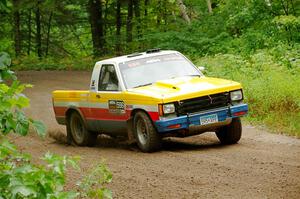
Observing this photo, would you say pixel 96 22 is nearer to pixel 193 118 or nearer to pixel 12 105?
pixel 193 118

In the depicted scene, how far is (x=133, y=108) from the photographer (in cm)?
1216

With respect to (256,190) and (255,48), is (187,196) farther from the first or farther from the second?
(255,48)

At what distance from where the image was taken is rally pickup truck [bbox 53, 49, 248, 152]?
38.0 feet

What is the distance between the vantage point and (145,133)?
1198 centimetres

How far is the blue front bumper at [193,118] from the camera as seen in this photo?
11430mm


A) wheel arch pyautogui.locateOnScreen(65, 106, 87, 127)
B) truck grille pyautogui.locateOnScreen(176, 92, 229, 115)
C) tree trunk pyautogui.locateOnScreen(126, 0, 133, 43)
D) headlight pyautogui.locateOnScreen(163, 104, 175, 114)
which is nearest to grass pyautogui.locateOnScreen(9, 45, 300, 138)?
truck grille pyautogui.locateOnScreen(176, 92, 229, 115)

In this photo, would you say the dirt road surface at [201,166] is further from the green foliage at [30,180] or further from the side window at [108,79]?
the green foliage at [30,180]

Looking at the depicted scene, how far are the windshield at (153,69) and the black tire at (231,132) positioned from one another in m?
1.36

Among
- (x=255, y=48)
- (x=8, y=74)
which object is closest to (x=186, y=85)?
(x=8, y=74)

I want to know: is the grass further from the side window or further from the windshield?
the side window

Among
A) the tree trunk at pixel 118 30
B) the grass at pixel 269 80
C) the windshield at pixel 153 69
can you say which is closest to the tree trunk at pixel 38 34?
the tree trunk at pixel 118 30

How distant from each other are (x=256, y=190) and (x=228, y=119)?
350 cm

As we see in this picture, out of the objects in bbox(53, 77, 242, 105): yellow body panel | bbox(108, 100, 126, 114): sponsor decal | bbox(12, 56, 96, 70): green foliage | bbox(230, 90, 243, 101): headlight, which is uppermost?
bbox(53, 77, 242, 105): yellow body panel

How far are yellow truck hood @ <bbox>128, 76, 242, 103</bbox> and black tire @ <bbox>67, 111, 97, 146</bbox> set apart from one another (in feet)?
5.99
